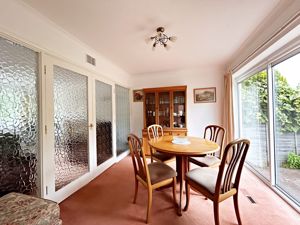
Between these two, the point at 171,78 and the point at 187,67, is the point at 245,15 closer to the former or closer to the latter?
the point at 187,67

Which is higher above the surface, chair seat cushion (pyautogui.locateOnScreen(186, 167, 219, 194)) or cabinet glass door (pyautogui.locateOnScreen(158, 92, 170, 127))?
cabinet glass door (pyautogui.locateOnScreen(158, 92, 170, 127))

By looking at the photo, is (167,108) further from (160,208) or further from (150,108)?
(160,208)

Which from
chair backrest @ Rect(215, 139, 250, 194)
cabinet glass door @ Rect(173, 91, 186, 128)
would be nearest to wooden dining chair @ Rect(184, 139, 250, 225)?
chair backrest @ Rect(215, 139, 250, 194)

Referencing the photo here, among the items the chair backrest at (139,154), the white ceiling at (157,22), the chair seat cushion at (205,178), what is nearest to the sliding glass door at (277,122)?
the white ceiling at (157,22)

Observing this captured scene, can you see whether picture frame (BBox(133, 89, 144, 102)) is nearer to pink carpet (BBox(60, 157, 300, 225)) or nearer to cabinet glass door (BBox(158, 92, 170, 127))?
cabinet glass door (BBox(158, 92, 170, 127))

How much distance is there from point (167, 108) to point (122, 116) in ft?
4.07

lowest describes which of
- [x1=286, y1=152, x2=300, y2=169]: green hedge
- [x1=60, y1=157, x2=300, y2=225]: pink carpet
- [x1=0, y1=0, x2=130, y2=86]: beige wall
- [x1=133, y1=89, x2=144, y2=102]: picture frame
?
[x1=60, y1=157, x2=300, y2=225]: pink carpet

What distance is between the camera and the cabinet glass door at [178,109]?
12.4ft

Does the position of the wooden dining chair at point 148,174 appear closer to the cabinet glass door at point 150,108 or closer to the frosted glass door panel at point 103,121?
the frosted glass door panel at point 103,121

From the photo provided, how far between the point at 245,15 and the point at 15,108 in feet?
9.15

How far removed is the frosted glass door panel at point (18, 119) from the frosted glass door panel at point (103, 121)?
1201 mm

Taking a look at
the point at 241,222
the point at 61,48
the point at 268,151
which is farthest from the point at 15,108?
the point at 268,151

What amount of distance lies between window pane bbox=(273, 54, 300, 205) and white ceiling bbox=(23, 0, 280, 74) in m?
0.76

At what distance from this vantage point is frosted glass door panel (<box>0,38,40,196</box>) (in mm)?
1403
